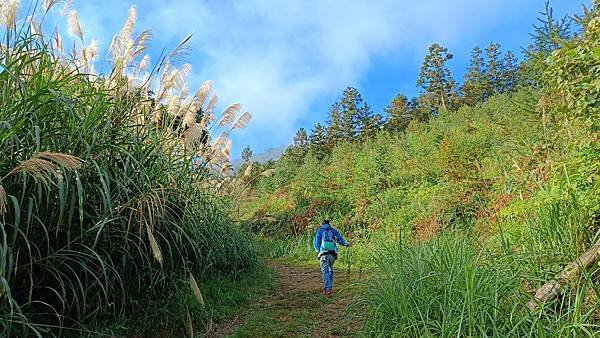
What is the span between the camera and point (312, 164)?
1978cm

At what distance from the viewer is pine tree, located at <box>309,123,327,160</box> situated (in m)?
26.0

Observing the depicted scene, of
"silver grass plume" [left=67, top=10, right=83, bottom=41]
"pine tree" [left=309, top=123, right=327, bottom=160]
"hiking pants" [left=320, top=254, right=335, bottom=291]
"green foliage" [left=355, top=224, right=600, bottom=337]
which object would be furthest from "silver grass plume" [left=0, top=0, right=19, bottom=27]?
"pine tree" [left=309, top=123, right=327, bottom=160]

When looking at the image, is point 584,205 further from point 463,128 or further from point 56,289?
point 463,128

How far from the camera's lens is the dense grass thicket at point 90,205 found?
2851 mm

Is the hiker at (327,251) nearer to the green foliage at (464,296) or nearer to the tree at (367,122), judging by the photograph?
the green foliage at (464,296)

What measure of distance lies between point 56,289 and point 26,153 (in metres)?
0.96

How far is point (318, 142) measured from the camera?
92.9 ft

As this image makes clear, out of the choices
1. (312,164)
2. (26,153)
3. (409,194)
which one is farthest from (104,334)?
(312,164)

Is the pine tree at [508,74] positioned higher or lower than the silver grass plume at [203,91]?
higher

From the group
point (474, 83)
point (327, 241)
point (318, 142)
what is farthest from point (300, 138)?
point (327, 241)

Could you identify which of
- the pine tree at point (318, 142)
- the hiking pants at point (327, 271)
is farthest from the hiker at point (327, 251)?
the pine tree at point (318, 142)

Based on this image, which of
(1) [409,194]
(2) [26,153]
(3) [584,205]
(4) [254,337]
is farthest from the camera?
(1) [409,194]

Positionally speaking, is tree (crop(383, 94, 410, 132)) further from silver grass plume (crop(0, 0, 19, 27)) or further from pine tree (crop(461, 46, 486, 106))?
silver grass plume (crop(0, 0, 19, 27))

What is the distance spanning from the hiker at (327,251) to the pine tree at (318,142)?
1797 centimetres
